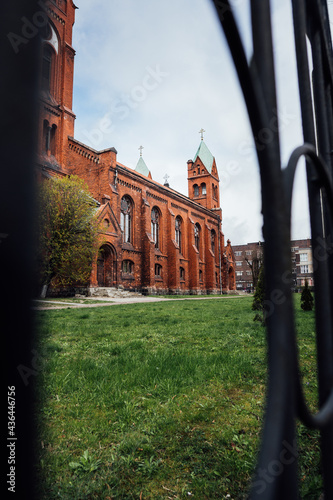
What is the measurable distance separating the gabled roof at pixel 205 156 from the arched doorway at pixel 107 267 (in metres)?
27.0

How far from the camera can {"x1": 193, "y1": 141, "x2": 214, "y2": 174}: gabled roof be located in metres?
47.6

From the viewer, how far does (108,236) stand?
79.0 feet

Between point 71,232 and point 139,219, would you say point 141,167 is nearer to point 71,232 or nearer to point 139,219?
point 139,219

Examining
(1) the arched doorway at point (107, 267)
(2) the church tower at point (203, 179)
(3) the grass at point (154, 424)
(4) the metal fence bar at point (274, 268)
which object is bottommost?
(3) the grass at point (154, 424)

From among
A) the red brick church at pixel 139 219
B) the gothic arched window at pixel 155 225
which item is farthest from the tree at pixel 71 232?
the gothic arched window at pixel 155 225

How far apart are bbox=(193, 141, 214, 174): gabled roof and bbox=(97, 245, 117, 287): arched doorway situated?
2701 centimetres

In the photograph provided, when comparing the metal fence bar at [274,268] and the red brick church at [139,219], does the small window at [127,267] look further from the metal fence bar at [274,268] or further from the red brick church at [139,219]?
the metal fence bar at [274,268]

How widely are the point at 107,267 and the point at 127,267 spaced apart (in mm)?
3825

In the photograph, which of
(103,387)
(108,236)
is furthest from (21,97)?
(108,236)

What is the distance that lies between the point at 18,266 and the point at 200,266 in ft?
133

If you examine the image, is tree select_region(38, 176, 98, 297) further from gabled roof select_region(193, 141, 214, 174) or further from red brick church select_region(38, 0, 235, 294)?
gabled roof select_region(193, 141, 214, 174)

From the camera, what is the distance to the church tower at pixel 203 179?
47250 millimetres

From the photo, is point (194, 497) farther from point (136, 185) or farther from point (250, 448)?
point (136, 185)

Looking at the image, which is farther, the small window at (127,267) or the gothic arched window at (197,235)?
the gothic arched window at (197,235)
